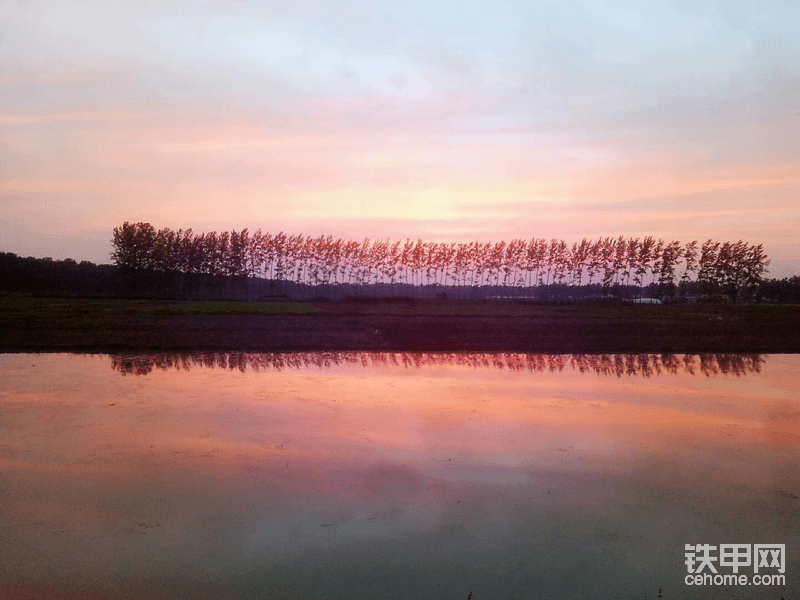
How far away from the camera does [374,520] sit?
6969 millimetres

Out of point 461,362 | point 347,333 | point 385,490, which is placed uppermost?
point 347,333

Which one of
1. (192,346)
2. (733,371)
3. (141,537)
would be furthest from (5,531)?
(733,371)

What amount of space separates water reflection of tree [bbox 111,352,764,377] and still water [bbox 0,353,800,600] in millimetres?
3780

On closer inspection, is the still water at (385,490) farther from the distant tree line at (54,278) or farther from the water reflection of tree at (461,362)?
the distant tree line at (54,278)

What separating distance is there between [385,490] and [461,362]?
44.6ft

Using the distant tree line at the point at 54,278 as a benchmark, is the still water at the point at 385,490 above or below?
below

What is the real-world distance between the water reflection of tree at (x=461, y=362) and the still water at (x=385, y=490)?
149 inches

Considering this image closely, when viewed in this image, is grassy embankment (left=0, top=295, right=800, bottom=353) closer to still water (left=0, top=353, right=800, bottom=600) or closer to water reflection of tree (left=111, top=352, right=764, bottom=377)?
water reflection of tree (left=111, top=352, right=764, bottom=377)

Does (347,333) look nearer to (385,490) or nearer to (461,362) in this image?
(461,362)

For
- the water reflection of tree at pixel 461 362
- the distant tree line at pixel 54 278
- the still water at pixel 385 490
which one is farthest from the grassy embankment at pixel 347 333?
the distant tree line at pixel 54 278

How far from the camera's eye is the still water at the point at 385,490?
577cm

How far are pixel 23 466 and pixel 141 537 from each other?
3478 mm

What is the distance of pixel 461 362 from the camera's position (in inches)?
840

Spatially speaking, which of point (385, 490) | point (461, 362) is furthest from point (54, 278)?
point (385, 490)
